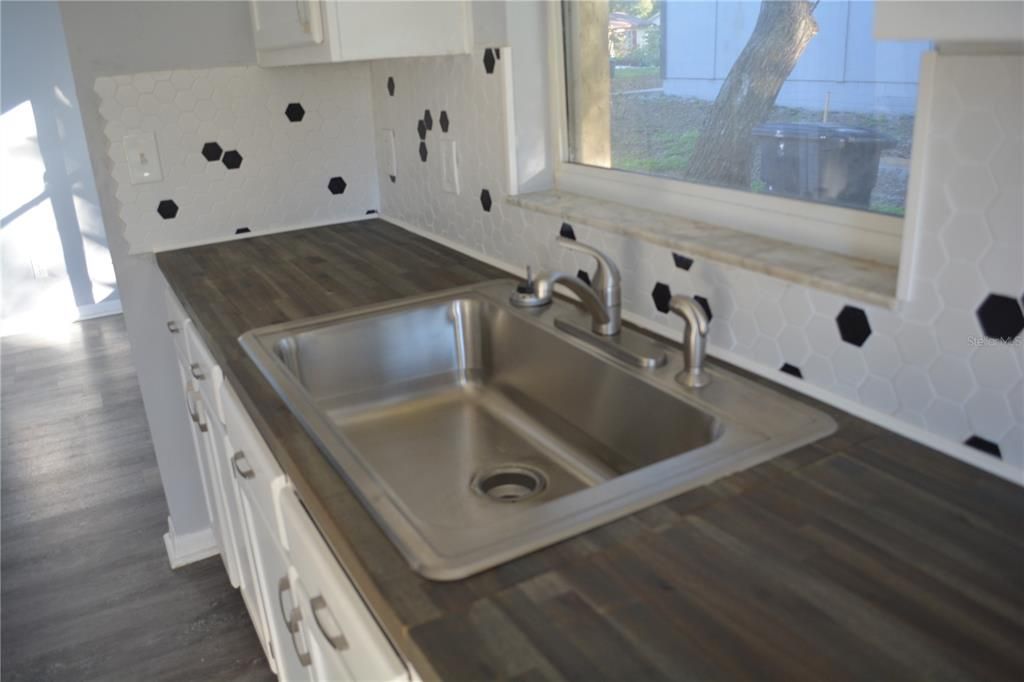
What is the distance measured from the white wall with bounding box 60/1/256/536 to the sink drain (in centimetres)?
143

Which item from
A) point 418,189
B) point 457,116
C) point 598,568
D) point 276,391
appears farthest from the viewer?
point 418,189

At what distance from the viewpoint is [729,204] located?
153cm

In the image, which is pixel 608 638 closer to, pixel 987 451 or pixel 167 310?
pixel 987 451

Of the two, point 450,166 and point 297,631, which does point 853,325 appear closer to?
point 297,631

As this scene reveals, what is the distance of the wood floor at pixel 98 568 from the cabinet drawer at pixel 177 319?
80cm

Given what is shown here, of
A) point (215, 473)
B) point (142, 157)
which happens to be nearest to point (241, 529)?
point (215, 473)

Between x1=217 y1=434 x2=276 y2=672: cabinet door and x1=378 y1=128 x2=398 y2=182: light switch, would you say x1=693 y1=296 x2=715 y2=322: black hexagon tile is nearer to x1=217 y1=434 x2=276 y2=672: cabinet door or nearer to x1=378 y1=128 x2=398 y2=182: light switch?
x1=217 y1=434 x2=276 y2=672: cabinet door

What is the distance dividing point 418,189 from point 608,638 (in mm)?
1820

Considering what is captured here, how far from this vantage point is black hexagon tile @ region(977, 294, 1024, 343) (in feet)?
3.25

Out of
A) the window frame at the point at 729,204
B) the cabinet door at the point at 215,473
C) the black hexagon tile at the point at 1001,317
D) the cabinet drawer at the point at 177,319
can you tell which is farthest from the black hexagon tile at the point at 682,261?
the cabinet drawer at the point at 177,319

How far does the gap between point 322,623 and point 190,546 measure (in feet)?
6.16

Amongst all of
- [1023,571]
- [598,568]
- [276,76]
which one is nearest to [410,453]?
[598,568]

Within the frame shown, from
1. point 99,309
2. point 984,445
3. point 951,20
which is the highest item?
point 951,20

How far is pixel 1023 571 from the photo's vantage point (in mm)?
873
